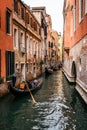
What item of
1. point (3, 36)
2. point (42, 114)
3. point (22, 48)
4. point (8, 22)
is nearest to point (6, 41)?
point (3, 36)

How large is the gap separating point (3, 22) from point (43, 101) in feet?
14.2

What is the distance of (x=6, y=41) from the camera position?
47.3 ft

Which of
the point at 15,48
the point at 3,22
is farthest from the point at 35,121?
the point at 15,48

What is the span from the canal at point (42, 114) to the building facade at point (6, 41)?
1.47m

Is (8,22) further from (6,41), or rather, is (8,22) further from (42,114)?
(42,114)

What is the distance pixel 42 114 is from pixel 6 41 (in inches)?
219

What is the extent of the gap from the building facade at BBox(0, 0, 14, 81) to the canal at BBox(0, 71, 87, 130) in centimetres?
147

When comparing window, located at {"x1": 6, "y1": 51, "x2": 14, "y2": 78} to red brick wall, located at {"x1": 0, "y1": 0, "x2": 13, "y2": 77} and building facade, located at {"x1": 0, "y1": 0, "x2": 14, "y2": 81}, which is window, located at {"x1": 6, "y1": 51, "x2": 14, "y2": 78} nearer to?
building facade, located at {"x1": 0, "y1": 0, "x2": 14, "y2": 81}

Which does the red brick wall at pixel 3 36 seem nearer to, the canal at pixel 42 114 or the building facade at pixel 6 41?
the building facade at pixel 6 41

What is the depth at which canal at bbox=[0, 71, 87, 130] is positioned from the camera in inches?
337

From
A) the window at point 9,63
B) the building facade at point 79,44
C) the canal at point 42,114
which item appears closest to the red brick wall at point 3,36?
the window at point 9,63

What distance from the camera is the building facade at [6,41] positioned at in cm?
1362

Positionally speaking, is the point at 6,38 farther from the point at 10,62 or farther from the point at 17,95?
the point at 17,95

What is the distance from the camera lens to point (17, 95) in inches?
519
